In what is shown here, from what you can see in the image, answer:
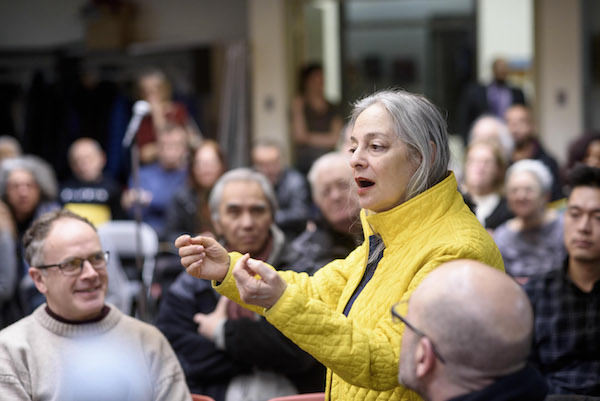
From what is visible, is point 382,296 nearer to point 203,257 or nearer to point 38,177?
point 203,257

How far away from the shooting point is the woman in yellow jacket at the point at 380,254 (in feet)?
5.28

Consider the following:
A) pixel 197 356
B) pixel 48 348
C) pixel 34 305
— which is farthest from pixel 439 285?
pixel 34 305

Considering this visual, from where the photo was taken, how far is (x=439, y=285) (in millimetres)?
1438

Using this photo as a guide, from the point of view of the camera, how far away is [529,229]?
13.7 ft

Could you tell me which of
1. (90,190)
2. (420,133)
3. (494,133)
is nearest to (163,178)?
(90,190)

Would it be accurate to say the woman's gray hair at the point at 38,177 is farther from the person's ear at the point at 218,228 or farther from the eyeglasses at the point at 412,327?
the eyeglasses at the point at 412,327

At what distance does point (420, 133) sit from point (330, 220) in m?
1.68

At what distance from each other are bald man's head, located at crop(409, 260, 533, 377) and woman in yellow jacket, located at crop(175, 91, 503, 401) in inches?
9.0

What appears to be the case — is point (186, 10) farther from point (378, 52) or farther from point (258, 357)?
point (258, 357)

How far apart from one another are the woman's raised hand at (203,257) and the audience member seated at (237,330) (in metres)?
0.91

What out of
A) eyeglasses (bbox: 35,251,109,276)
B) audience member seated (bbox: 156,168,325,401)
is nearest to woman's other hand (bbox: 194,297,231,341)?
audience member seated (bbox: 156,168,325,401)

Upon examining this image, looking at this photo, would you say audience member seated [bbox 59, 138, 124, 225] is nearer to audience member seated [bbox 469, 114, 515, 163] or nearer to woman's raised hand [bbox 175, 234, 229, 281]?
audience member seated [bbox 469, 114, 515, 163]

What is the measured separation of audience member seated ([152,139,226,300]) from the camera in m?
4.58

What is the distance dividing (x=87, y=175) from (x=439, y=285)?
4.96 meters
